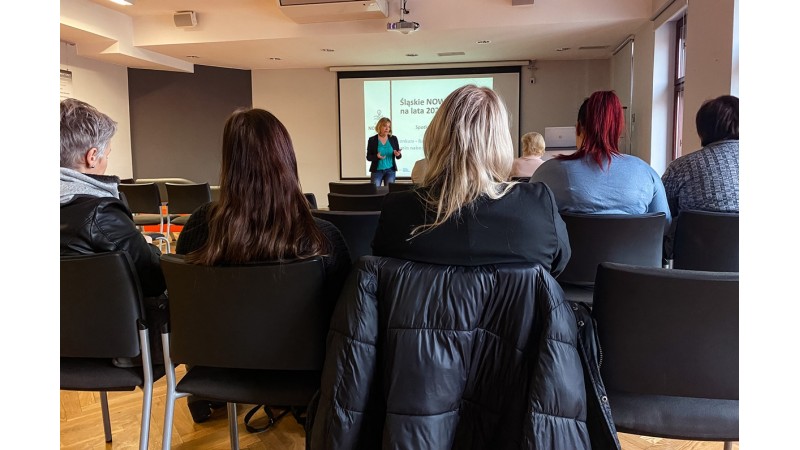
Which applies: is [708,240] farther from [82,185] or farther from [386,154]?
[386,154]

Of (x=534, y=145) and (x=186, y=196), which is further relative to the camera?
(x=186, y=196)

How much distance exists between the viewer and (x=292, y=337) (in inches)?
50.9

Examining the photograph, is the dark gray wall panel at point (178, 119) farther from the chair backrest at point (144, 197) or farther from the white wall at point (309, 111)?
the chair backrest at point (144, 197)

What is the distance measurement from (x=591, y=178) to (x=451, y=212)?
41.8 inches

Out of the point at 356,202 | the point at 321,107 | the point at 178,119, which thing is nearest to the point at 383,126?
the point at 321,107

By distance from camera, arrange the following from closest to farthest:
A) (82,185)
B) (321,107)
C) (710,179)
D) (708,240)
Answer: (82,185), (708,240), (710,179), (321,107)

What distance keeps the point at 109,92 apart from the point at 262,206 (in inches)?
316

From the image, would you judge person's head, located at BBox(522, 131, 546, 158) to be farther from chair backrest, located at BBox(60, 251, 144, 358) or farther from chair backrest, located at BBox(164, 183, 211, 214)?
chair backrest, located at BBox(60, 251, 144, 358)

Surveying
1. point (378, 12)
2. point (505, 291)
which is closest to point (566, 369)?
point (505, 291)

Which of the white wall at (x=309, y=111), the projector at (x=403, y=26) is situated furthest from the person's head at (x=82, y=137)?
the white wall at (x=309, y=111)

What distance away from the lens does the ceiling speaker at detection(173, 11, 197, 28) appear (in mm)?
6949

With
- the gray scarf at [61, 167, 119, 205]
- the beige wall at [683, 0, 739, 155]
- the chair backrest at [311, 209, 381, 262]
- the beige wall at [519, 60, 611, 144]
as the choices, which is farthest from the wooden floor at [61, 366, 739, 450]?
the beige wall at [519, 60, 611, 144]

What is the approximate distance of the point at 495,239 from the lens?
1165 mm
